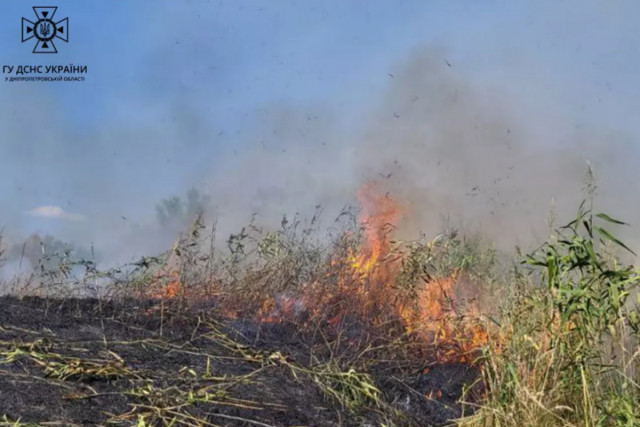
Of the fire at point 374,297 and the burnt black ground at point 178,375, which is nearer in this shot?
the burnt black ground at point 178,375

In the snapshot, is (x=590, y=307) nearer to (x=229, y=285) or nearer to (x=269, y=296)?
(x=269, y=296)

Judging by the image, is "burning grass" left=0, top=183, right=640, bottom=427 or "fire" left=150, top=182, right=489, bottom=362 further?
"fire" left=150, top=182, right=489, bottom=362

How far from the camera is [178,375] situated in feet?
13.8

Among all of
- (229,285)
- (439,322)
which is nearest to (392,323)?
(439,322)

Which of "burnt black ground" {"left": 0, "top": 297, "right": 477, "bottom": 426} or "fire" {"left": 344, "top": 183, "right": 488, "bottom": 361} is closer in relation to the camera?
"burnt black ground" {"left": 0, "top": 297, "right": 477, "bottom": 426}

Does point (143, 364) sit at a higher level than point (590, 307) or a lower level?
lower

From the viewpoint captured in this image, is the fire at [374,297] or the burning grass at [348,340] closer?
the burning grass at [348,340]

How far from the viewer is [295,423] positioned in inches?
143

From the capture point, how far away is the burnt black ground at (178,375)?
11.8 ft

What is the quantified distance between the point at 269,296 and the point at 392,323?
4.20ft

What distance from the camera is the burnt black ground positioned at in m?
3.59

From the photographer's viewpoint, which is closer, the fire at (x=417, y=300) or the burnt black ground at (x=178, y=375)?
the burnt black ground at (x=178, y=375)

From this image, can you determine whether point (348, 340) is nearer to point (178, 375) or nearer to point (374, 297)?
point (374, 297)

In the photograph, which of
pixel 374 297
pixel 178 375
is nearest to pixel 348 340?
pixel 374 297
